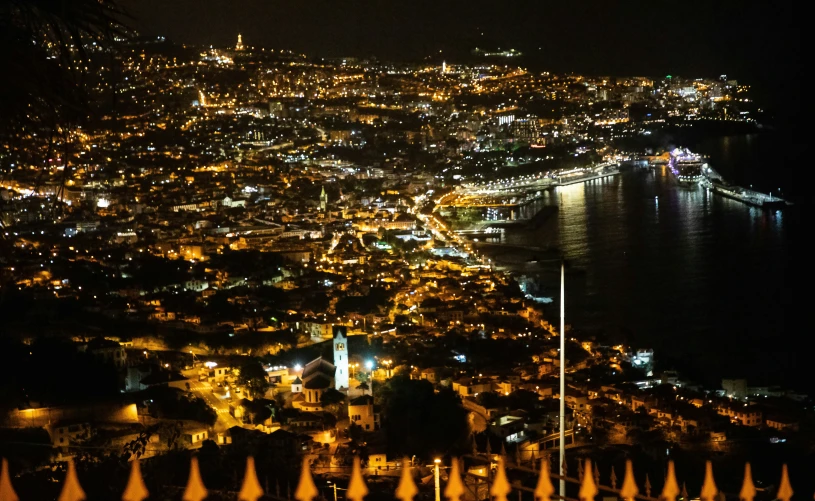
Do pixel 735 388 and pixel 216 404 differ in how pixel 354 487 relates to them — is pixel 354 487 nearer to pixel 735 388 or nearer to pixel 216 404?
pixel 216 404

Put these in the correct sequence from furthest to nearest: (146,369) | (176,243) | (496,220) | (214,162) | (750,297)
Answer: (214,162), (496,220), (176,243), (750,297), (146,369)

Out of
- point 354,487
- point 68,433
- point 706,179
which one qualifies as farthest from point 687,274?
point 354,487

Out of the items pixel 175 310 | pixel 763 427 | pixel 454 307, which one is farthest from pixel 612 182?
pixel 763 427

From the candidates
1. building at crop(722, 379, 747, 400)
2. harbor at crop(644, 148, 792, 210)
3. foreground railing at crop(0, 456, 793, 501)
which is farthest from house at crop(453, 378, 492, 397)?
harbor at crop(644, 148, 792, 210)

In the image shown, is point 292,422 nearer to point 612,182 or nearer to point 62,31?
point 62,31

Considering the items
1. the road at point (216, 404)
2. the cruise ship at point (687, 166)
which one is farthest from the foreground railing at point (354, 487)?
the cruise ship at point (687, 166)

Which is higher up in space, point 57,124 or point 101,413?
point 57,124

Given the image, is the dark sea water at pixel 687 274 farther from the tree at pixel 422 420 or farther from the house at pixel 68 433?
the house at pixel 68 433
